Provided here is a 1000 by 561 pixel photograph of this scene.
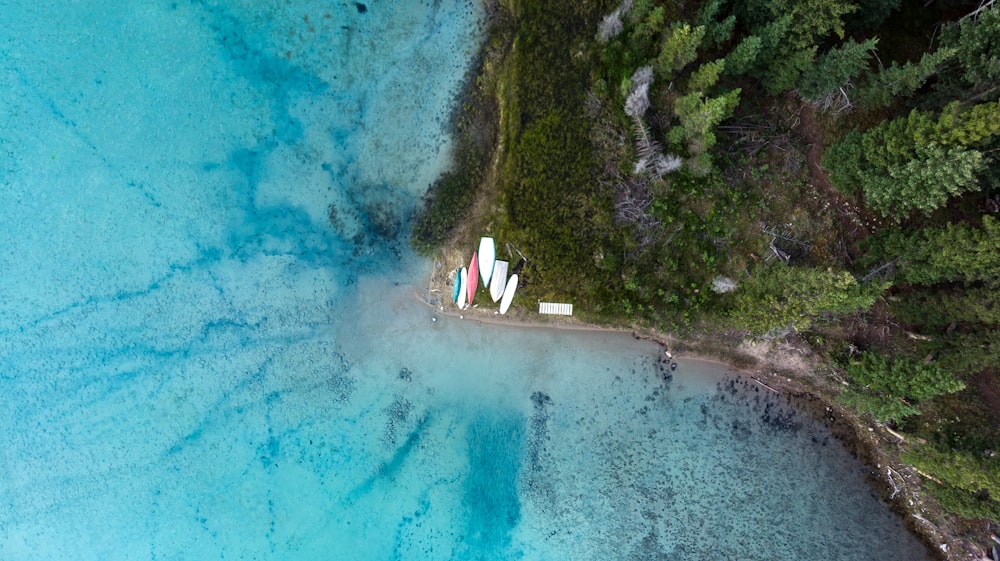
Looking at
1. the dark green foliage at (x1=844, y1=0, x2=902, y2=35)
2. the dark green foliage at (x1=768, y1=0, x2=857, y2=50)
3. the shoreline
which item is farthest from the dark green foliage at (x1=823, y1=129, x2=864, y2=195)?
the shoreline

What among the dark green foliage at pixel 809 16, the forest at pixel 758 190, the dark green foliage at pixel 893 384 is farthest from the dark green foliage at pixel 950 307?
the dark green foliage at pixel 809 16

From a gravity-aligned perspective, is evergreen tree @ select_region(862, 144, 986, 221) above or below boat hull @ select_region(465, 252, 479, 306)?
above

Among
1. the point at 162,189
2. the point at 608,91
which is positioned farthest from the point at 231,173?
the point at 608,91

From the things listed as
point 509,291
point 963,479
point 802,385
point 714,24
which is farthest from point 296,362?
point 963,479

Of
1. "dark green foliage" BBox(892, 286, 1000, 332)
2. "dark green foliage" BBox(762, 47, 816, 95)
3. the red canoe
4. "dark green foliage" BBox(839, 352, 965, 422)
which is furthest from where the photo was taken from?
the red canoe

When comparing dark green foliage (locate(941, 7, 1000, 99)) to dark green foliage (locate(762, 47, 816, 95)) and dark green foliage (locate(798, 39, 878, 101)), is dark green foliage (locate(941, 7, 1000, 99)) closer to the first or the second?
dark green foliage (locate(798, 39, 878, 101))

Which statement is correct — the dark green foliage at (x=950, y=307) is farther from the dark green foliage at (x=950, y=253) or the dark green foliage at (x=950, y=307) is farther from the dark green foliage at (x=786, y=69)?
the dark green foliage at (x=786, y=69)

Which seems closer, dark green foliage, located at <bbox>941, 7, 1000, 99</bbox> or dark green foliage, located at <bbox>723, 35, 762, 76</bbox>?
dark green foliage, located at <bbox>941, 7, 1000, 99</bbox>
